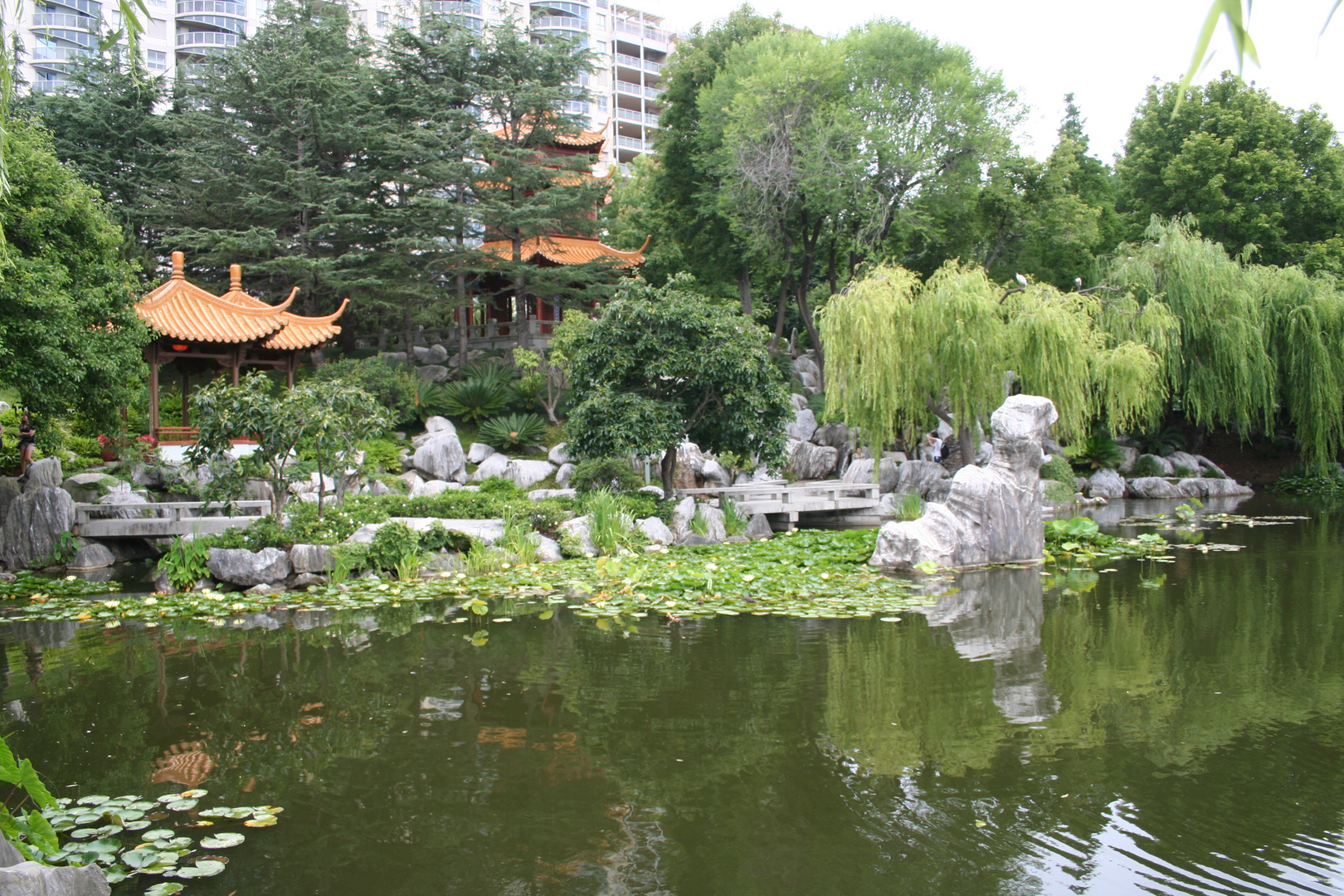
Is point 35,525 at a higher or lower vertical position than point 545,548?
higher

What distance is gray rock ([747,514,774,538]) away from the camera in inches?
494

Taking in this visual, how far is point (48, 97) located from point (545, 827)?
2379 cm

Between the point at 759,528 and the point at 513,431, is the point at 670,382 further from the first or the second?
the point at 513,431

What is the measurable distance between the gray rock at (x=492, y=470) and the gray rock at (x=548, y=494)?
105 cm

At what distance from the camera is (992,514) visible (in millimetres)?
9727

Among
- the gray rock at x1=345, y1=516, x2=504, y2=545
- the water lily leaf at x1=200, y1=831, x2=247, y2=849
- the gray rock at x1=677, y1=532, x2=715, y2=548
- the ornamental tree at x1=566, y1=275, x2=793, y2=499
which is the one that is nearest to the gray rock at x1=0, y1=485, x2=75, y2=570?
the gray rock at x1=345, y1=516, x2=504, y2=545

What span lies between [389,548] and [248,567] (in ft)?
4.65

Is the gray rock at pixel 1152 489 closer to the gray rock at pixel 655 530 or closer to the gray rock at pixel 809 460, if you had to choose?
the gray rock at pixel 809 460

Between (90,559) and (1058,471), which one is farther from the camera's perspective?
(1058,471)

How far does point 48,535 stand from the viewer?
36.5ft

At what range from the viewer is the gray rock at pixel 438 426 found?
1834 centimetres

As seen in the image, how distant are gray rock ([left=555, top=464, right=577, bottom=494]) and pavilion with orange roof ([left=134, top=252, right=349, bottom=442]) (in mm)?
5052

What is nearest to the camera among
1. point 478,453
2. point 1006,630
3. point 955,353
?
point 1006,630

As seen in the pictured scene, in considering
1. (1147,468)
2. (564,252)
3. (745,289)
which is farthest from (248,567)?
(1147,468)
